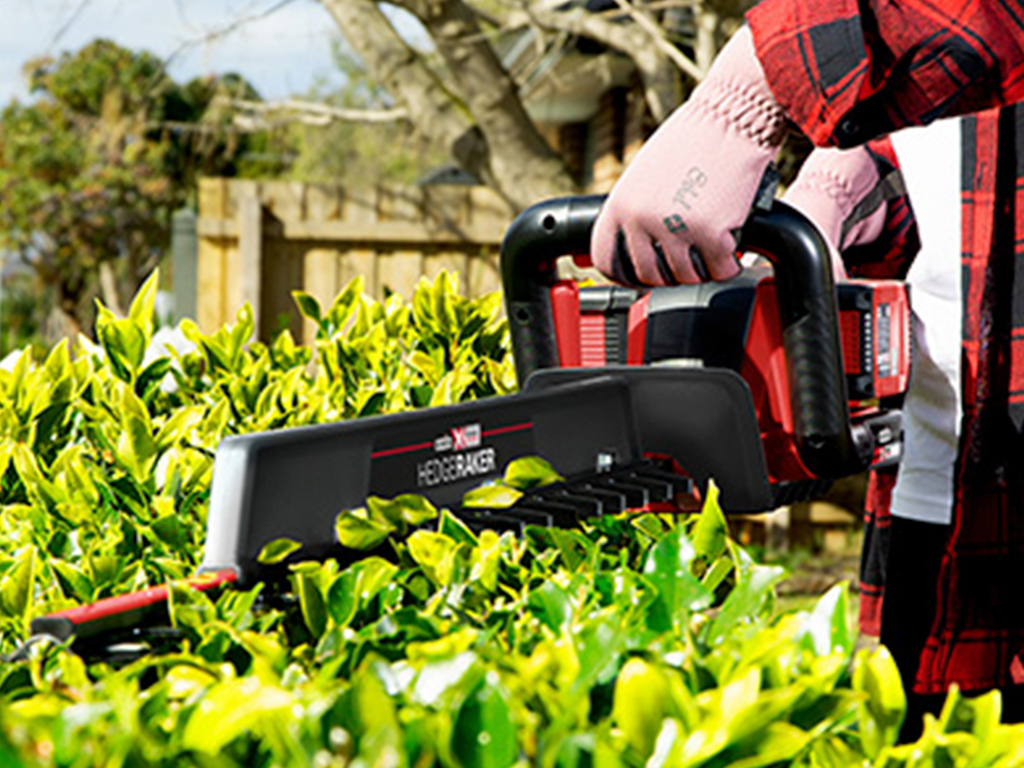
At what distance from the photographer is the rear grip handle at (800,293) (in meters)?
1.65

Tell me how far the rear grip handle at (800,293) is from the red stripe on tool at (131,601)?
77cm

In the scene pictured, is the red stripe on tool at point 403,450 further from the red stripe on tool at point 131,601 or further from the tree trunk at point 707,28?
the tree trunk at point 707,28

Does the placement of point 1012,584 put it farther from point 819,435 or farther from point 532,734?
point 532,734

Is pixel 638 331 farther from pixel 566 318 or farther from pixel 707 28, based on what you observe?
pixel 707 28

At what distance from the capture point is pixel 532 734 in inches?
29.5

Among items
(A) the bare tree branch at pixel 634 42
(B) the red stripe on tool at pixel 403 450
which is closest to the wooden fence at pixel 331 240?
(A) the bare tree branch at pixel 634 42

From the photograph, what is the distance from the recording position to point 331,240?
9.27 metres

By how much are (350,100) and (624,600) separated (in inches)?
937

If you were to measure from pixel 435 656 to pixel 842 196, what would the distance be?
1.54 m

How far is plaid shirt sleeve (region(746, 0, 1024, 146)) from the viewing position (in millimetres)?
1549

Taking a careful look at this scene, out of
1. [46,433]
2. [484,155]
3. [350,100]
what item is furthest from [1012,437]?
[350,100]

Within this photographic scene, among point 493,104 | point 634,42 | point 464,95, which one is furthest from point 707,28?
point 464,95

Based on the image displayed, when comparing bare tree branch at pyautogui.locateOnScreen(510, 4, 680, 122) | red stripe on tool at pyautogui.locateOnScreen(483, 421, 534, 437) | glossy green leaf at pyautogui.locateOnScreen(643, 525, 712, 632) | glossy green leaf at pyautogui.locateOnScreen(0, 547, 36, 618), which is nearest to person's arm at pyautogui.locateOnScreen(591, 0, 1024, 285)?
red stripe on tool at pyautogui.locateOnScreen(483, 421, 534, 437)

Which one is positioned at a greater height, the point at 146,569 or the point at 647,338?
the point at 647,338
